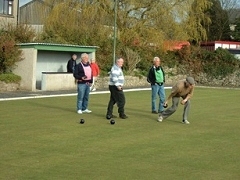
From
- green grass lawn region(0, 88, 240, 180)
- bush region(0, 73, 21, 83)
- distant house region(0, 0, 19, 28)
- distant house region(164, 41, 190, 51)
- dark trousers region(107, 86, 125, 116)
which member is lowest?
green grass lawn region(0, 88, 240, 180)

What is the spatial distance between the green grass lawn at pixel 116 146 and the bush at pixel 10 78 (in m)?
8.30

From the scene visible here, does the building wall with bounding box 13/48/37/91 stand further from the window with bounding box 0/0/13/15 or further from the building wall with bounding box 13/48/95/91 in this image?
the window with bounding box 0/0/13/15

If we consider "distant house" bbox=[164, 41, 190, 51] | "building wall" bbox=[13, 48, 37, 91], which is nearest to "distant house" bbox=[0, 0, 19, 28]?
"distant house" bbox=[164, 41, 190, 51]

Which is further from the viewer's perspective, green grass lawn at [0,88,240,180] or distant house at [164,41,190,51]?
distant house at [164,41,190,51]

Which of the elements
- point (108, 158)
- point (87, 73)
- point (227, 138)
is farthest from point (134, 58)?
point (108, 158)

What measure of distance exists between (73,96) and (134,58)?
1126 centimetres

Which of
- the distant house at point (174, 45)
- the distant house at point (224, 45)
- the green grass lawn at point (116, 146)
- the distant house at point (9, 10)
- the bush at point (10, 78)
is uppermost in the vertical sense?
the distant house at point (9, 10)

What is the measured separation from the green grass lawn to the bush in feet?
27.2

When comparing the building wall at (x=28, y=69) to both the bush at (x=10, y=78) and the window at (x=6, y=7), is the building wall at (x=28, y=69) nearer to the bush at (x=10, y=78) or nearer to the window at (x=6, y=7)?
the bush at (x=10, y=78)

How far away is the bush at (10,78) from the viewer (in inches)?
918

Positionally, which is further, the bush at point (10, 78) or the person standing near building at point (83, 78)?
the bush at point (10, 78)

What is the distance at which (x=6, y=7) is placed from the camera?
4153cm

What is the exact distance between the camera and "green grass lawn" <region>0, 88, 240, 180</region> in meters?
7.35

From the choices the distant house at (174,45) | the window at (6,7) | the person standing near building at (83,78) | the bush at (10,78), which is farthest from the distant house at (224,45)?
the person standing near building at (83,78)
